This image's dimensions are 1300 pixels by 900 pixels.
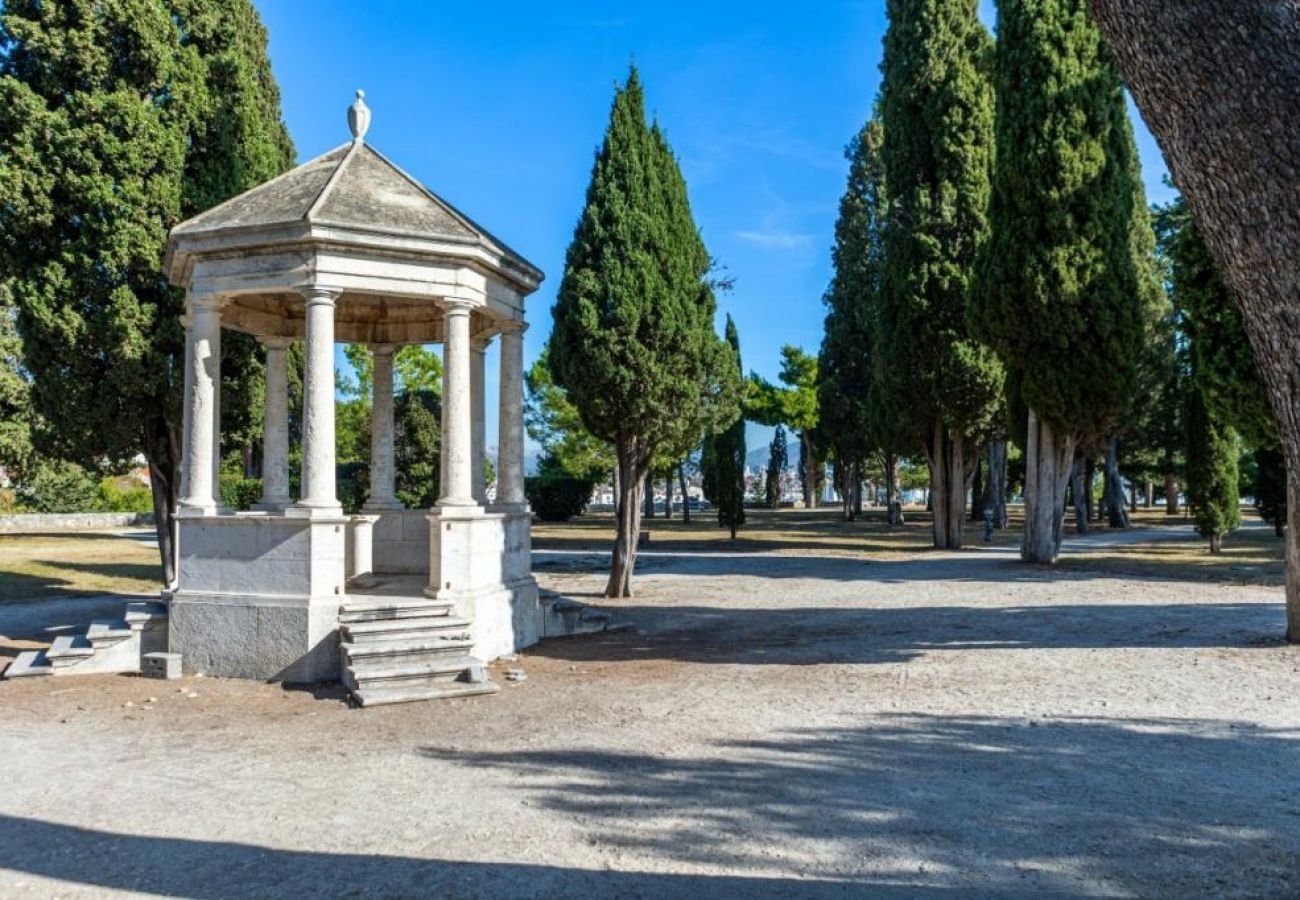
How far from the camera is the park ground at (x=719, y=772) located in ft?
14.0

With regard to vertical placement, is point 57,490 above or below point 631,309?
below

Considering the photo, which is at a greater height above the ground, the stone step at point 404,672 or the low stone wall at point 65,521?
the low stone wall at point 65,521

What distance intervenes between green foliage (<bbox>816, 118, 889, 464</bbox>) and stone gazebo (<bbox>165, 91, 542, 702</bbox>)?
27277 mm

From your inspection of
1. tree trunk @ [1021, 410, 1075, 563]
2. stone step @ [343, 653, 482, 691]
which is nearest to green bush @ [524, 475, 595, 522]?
tree trunk @ [1021, 410, 1075, 563]

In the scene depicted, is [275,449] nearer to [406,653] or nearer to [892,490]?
[406,653]

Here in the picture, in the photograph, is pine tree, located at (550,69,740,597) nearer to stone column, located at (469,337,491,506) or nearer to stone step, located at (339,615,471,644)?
stone column, located at (469,337,491,506)

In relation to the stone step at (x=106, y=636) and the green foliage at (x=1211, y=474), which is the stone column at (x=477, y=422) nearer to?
the stone step at (x=106, y=636)

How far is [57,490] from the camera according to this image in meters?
36.1

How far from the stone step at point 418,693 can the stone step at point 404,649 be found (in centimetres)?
42

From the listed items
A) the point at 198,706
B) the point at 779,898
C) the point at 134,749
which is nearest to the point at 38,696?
the point at 198,706

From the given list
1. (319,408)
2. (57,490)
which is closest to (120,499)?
(57,490)

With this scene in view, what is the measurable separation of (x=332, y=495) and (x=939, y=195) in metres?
19.0

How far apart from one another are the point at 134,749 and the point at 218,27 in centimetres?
1311

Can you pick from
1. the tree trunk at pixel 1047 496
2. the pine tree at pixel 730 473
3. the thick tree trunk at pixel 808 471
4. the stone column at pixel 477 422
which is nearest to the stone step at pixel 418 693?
the stone column at pixel 477 422
